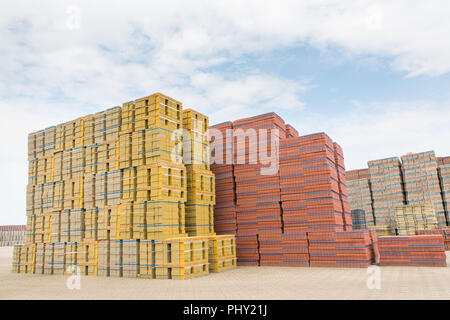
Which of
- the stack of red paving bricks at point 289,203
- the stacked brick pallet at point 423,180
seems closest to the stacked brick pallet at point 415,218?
the stacked brick pallet at point 423,180

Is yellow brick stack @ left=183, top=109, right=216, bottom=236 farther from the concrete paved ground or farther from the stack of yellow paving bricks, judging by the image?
the concrete paved ground

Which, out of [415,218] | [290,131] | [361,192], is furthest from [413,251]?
[361,192]

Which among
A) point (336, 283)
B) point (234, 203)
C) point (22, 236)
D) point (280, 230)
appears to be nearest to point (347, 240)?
point (280, 230)

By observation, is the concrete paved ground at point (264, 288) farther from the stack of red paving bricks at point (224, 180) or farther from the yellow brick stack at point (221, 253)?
the stack of red paving bricks at point (224, 180)

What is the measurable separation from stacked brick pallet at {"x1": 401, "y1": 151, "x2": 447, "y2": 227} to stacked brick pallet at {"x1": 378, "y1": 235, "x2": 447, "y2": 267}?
15.0 meters

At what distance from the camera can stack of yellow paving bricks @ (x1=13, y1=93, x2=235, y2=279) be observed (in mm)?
12664

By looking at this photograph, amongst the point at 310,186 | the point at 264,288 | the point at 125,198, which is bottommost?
the point at 264,288

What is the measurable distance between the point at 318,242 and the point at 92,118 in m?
11.5

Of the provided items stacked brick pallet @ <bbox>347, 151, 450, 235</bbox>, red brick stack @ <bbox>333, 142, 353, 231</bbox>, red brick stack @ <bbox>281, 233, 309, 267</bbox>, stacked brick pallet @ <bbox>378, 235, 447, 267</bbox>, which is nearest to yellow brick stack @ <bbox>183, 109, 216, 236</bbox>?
red brick stack @ <bbox>281, 233, 309, 267</bbox>

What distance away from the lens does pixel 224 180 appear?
17453mm

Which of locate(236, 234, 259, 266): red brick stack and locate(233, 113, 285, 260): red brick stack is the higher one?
locate(233, 113, 285, 260): red brick stack

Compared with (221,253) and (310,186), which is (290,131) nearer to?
(310,186)

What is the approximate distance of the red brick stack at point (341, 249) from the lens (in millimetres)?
13680

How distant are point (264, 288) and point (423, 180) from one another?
75.8ft
